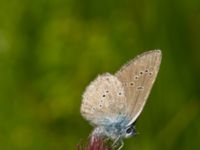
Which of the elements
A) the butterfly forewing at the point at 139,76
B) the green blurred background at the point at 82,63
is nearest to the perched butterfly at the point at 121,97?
the butterfly forewing at the point at 139,76

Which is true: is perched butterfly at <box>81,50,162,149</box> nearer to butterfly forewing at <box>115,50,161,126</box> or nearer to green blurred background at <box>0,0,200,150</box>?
butterfly forewing at <box>115,50,161,126</box>

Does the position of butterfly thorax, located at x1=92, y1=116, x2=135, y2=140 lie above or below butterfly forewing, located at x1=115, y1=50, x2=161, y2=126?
below

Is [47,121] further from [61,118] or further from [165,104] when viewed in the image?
[165,104]

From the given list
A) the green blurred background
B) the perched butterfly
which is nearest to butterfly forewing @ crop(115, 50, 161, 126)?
the perched butterfly

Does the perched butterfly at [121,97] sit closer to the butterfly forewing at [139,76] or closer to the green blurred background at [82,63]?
the butterfly forewing at [139,76]

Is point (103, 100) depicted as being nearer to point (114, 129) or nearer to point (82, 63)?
point (114, 129)

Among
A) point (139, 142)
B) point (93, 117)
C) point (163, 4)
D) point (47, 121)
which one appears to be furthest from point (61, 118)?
point (93, 117)

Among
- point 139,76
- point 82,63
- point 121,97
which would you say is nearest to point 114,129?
point 121,97
